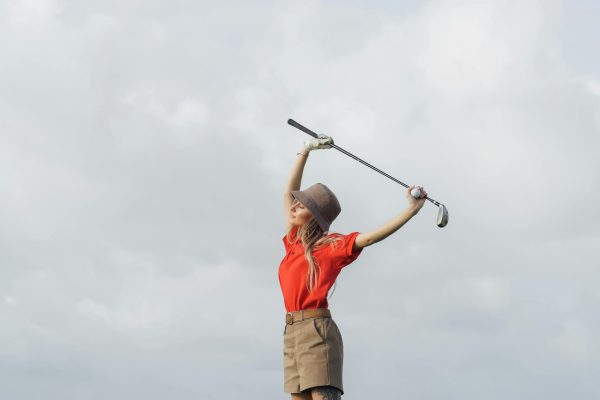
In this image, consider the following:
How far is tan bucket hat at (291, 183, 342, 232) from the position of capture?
7965 mm

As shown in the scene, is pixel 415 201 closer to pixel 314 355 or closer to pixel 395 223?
pixel 395 223

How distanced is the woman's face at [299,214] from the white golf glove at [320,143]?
0.60 m

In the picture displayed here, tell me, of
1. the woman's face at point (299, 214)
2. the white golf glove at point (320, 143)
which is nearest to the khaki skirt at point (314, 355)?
the woman's face at point (299, 214)

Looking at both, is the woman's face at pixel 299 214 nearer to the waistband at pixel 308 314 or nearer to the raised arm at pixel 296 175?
the raised arm at pixel 296 175

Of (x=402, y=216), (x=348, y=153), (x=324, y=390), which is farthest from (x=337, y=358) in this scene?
(x=348, y=153)

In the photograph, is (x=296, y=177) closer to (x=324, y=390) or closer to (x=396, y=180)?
(x=396, y=180)

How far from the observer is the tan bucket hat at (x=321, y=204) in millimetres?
7965

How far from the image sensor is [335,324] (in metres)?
7.73

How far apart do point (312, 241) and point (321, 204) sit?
0.32m

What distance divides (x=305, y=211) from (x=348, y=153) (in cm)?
63

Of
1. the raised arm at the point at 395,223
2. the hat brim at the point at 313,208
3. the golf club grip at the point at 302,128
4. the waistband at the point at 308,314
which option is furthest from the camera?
the golf club grip at the point at 302,128

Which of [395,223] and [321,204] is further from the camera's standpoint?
[321,204]

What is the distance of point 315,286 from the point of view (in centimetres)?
764

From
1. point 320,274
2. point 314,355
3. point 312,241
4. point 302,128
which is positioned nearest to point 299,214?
point 312,241
